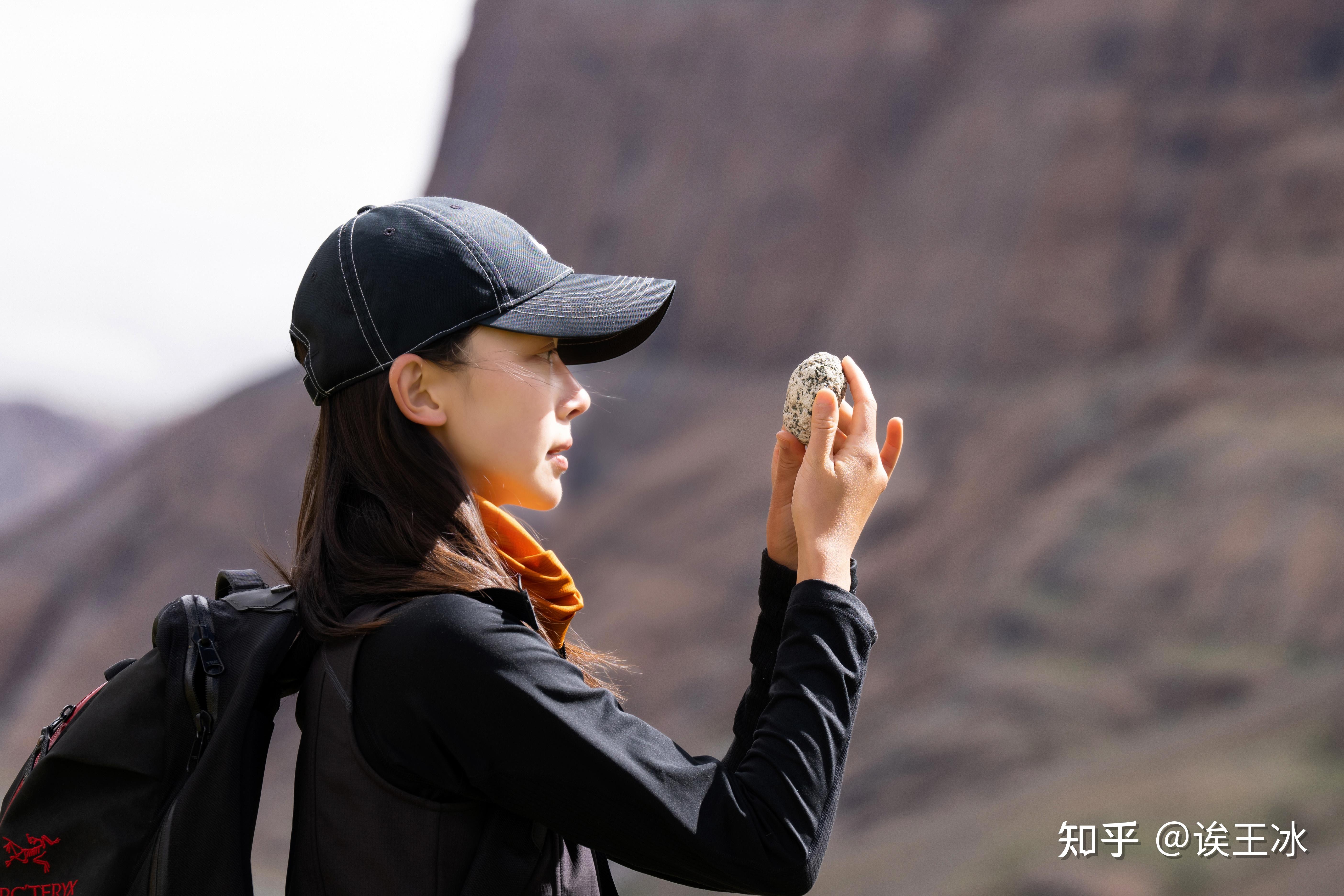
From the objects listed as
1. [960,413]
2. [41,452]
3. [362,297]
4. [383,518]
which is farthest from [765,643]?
[41,452]

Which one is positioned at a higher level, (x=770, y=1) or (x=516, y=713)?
(x=770, y=1)

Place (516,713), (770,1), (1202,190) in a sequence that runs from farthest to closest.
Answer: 1. (770,1)
2. (1202,190)
3. (516,713)

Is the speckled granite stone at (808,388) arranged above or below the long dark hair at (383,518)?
above

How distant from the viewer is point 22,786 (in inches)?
50.3

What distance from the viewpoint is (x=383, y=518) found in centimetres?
141

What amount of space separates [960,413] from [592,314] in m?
14.9

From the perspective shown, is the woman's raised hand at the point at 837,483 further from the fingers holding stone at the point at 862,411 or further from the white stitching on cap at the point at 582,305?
the white stitching on cap at the point at 582,305

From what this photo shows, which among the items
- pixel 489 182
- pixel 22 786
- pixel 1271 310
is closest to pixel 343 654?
pixel 22 786

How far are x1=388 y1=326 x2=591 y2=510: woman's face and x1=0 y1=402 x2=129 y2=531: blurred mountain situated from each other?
3809cm

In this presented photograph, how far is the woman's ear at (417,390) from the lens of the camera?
143 centimetres

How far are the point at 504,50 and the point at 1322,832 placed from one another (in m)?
19.3

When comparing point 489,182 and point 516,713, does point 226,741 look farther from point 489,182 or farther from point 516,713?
point 489,182

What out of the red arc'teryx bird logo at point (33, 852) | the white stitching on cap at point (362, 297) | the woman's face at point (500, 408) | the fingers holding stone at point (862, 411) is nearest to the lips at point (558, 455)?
the woman's face at point (500, 408)

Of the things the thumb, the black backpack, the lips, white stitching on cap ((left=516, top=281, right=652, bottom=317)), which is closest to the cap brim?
white stitching on cap ((left=516, top=281, right=652, bottom=317))
